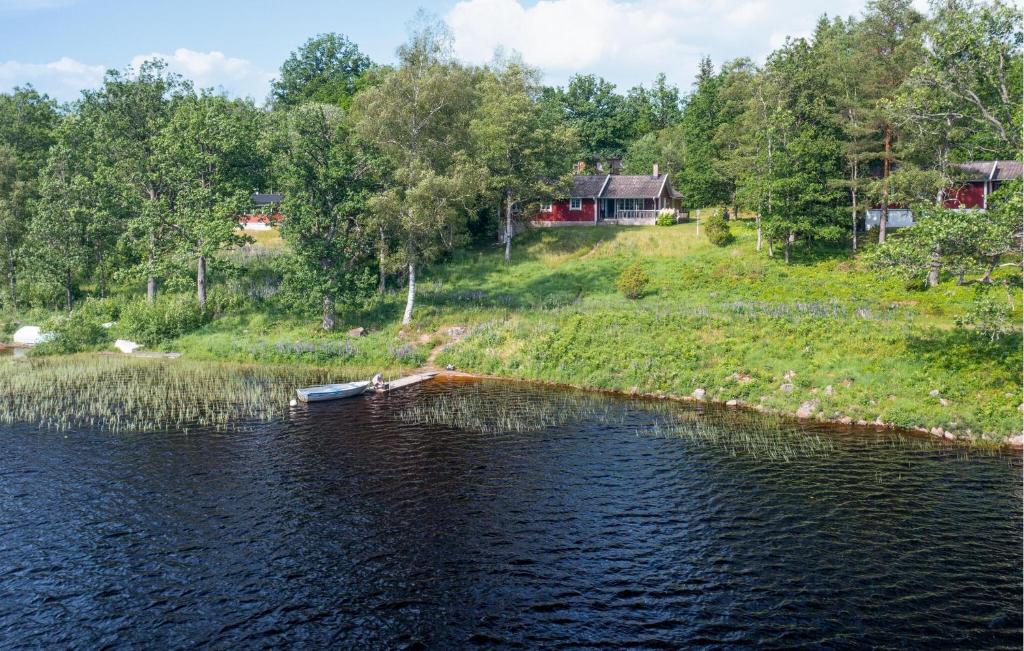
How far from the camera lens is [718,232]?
72000mm

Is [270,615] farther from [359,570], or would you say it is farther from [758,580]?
[758,580]

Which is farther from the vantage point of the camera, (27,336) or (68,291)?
(68,291)

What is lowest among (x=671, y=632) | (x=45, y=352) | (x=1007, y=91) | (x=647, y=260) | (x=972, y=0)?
(x=671, y=632)

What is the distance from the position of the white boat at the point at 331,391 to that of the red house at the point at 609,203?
4967cm

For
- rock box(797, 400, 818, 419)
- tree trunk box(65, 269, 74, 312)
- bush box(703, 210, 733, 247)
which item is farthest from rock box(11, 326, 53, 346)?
bush box(703, 210, 733, 247)

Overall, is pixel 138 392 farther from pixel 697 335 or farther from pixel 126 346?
pixel 697 335

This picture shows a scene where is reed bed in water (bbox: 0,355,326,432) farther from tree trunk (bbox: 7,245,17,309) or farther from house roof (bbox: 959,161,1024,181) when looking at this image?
house roof (bbox: 959,161,1024,181)

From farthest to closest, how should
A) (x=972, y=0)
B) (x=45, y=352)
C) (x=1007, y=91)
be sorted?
(x=45, y=352) < (x=972, y=0) < (x=1007, y=91)

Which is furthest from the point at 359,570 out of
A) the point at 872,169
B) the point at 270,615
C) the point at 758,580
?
the point at 872,169

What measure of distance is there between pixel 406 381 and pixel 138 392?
15694mm

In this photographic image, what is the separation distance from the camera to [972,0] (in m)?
43.0

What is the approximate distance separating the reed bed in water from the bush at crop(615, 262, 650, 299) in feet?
92.2

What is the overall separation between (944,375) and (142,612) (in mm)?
36786

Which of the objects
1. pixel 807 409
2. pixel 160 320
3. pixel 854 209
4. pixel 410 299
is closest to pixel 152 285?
pixel 160 320
